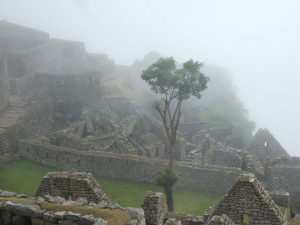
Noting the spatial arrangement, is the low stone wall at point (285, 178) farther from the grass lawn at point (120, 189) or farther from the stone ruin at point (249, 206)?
the stone ruin at point (249, 206)

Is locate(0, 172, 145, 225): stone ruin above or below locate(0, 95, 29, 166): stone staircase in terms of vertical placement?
below

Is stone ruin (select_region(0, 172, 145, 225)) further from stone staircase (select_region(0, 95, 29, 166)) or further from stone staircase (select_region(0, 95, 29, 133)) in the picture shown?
stone staircase (select_region(0, 95, 29, 133))

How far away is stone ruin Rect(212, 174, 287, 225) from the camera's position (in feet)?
42.1

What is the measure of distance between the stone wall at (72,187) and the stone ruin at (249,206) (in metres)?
3.35

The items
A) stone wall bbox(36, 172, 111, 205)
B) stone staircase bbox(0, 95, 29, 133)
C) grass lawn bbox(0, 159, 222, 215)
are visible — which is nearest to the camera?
stone wall bbox(36, 172, 111, 205)

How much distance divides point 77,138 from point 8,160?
4763 mm

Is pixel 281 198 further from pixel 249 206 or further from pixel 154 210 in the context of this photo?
pixel 154 210

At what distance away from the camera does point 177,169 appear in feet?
93.0

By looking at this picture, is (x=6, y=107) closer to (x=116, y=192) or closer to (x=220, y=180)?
(x=116, y=192)

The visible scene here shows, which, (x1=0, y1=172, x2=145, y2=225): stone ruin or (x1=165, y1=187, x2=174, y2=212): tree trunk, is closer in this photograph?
(x1=0, y1=172, x2=145, y2=225): stone ruin

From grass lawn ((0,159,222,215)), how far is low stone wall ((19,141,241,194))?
499mm

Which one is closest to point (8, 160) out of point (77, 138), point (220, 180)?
point (77, 138)

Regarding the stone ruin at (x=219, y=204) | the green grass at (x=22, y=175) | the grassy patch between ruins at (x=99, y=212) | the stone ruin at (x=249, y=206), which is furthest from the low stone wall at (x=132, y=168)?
the grassy patch between ruins at (x=99, y=212)

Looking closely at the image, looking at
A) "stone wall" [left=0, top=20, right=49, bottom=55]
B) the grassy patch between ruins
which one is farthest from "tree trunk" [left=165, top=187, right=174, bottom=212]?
"stone wall" [left=0, top=20, right=49, bottom=55]
